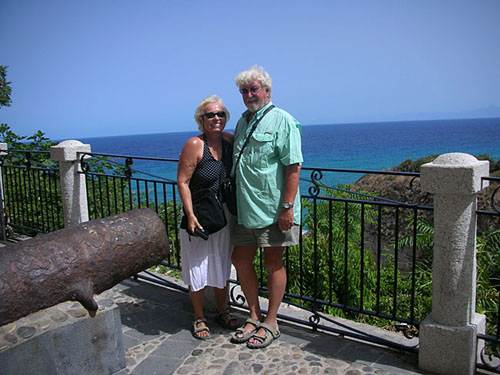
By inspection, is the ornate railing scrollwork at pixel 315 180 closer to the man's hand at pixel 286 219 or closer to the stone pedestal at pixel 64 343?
the man's hand at pixel 286 219

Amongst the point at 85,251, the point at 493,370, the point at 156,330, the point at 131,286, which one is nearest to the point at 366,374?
the point at 493,370

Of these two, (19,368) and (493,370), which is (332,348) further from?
(19,368)

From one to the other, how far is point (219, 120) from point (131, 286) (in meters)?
2.45

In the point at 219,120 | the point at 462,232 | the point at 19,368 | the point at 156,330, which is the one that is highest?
the point at 219,120

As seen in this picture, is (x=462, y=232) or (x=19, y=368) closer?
(x=19, y=368)

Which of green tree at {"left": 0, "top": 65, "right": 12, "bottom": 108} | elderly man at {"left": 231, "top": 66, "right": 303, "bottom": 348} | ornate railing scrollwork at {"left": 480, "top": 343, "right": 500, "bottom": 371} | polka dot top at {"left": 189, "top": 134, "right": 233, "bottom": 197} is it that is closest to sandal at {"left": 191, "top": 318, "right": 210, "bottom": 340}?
elderly man at {"left": 231, "top": 66, "right": 303, "bottom": 348}

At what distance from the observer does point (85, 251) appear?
2820 millimetres

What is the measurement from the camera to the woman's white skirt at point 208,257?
13.6 ft

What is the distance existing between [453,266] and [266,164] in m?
1.50

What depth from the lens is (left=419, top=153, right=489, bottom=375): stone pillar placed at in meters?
3.24

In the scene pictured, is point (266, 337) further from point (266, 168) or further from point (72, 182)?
point (72, 182)

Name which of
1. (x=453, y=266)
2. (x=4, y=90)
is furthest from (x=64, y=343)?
(x=4, y=90)

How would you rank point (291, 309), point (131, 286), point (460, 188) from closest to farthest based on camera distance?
point (460, 188)
point (291, 309)
point (131, 286)

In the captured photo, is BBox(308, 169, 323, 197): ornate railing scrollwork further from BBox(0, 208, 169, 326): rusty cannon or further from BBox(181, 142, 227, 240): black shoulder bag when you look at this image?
BBox(0, 208, 169, 326): rusty cannon
